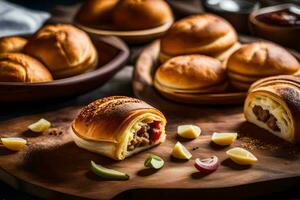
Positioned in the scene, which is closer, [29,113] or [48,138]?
[48,138]

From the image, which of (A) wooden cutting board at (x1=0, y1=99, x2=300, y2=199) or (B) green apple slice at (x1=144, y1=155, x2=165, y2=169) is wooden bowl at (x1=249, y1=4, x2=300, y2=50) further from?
(B) green apple slice at (x1=144, y1=155, x2=165, y2=169)

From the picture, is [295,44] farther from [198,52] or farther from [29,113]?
[29,113]

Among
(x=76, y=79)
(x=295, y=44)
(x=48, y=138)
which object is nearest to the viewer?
(x=48, y=138)

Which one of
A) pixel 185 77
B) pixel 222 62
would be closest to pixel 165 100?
pixel 185 77

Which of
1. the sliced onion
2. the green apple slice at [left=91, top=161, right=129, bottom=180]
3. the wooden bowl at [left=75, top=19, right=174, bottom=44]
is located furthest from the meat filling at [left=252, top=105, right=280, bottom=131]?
the wooden bowl at [left=75, top=19, right=174, bottom=44]

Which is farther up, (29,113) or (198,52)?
(198,52)

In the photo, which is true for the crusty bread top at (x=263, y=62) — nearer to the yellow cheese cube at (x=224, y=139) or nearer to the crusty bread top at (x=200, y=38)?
the crusty bread top at (x=200, y=38)

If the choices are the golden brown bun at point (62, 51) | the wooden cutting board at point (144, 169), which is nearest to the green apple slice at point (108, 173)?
the wooden cutting board at point (144, 169)
